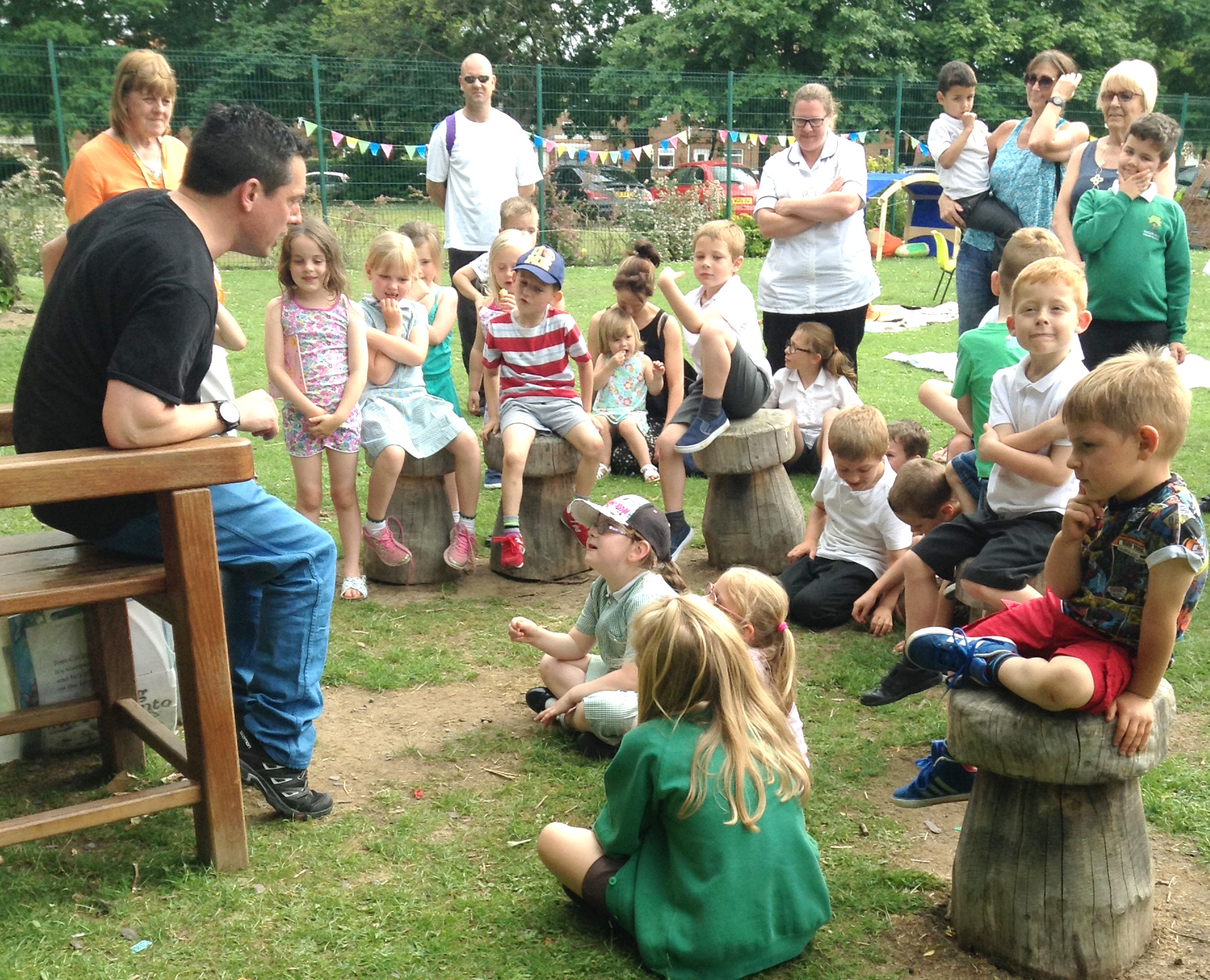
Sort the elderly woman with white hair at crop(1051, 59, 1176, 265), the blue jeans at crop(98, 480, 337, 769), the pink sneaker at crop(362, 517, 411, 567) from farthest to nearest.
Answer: the elderly woman with white hair at crop(1051, 59, 1176, 265) → the pink sneaker at crop(362, 517, 411, 567) → the blue jeans at crop(98, 480, 337, 769)

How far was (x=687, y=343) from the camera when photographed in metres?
7.10

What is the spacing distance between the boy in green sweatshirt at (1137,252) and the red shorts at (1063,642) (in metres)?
2.88

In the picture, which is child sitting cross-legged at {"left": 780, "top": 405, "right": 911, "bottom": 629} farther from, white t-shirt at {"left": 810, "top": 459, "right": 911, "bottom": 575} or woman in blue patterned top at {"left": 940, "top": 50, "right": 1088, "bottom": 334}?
A: woman in blue patterned top at {"left": 940, "top": 50, "right": 1088, "bottom": 334}

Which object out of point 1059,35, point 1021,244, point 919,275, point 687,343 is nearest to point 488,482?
point 687,343

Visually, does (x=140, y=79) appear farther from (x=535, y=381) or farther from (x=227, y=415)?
(x=227, y=415)

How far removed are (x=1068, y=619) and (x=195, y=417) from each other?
6.98 feet

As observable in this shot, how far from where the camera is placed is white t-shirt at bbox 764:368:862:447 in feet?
20.9

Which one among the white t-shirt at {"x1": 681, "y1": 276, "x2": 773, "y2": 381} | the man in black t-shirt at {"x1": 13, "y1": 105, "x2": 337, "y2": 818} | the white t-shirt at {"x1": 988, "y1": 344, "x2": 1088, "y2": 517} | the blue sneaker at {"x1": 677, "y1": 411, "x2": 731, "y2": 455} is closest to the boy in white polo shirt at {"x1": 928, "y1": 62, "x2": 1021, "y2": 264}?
the white t-shirt at {"x1": 681, "y1": 276, "x2": 773, "y2": 381}

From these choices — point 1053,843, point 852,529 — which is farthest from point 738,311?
point 1053,843

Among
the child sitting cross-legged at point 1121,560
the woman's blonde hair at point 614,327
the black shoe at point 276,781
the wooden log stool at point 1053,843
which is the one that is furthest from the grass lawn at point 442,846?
the woman's blonde hair at point 614,327

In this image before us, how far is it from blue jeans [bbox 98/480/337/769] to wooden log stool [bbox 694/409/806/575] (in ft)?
8.06

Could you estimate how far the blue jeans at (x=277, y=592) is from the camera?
3.07 metres

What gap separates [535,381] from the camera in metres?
5.39

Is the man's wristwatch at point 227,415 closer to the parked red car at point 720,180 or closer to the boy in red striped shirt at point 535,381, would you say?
the boy in red striped shirt at point 535,381
